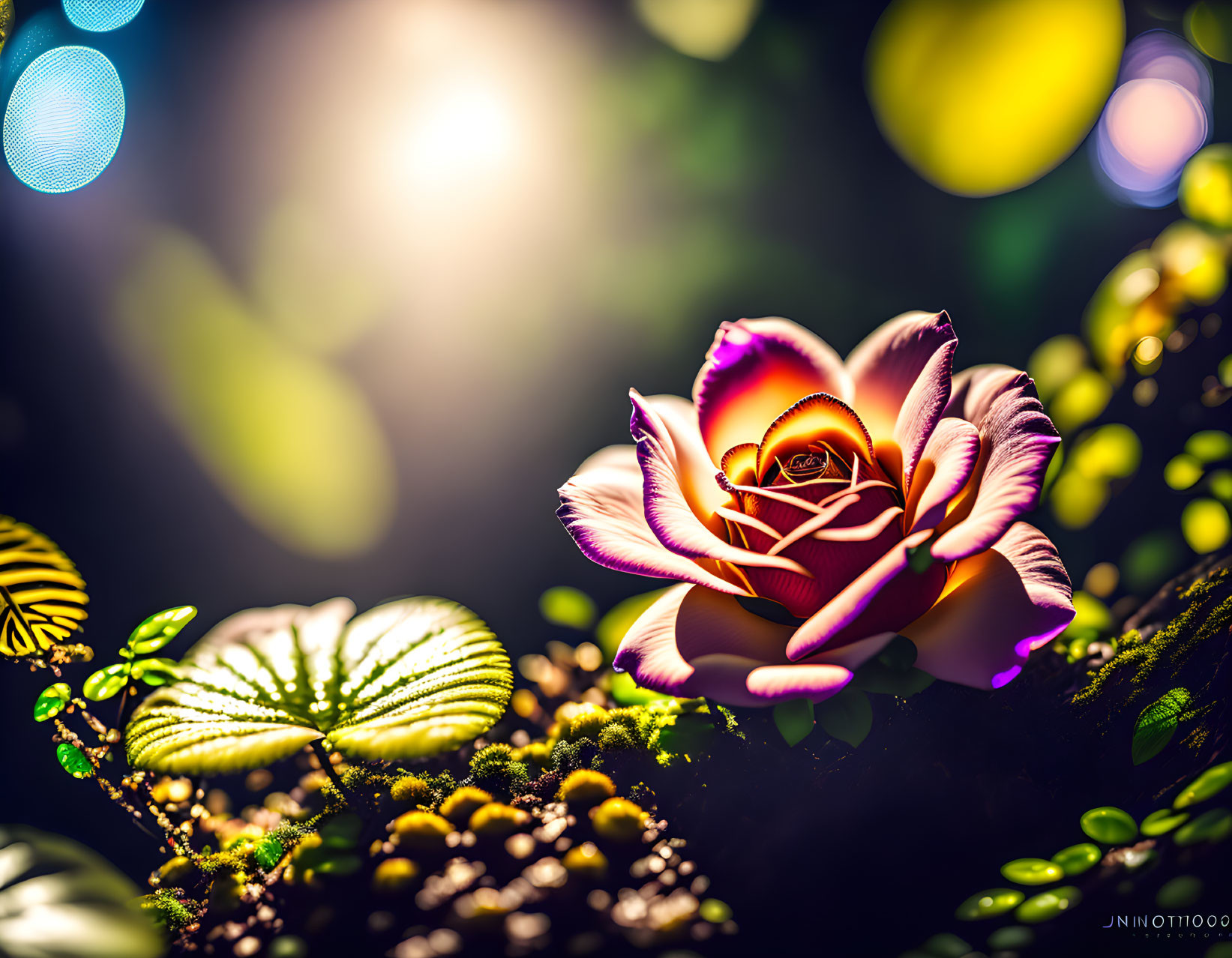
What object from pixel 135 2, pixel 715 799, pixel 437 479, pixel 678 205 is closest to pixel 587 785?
pixel 715 799

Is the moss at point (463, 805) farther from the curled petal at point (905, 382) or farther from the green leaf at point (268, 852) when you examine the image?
the curled petal at point (905, 382)

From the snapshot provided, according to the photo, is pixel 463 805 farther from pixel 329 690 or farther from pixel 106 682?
pixel 106 682

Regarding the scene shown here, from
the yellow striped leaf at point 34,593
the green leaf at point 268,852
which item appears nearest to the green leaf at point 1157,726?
the green leaf at point 268,852

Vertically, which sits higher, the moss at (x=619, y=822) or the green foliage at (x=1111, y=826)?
the moss at (x=619, y=822)

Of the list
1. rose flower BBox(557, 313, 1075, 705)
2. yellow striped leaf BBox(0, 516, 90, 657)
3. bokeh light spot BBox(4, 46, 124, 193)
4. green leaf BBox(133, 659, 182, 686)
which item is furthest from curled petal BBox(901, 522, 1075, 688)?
bokeh light spot BBox(4, 46, 124, 193)

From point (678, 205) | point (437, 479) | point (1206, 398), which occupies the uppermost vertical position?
point (678, 205)

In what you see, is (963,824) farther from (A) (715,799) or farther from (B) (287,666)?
(B) (287,666)
